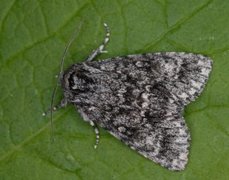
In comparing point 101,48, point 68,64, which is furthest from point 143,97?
point 68,64

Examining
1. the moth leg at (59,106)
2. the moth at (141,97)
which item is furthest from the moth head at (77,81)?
the moth leg at (59,106)

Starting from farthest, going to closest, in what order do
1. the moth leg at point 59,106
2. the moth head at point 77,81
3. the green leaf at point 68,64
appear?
the moth leg at point 59,106
the moth head at point 77,81
the green leaf at point 68,64

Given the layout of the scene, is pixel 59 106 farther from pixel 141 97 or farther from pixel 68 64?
pixel 141 97

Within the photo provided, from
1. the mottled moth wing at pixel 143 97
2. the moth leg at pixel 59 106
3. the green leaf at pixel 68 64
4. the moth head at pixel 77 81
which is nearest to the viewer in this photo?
the green leaf at pixel 68 64

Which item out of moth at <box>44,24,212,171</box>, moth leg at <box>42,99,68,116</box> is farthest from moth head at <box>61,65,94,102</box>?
moth leg at <box>42,99,68,116</box>

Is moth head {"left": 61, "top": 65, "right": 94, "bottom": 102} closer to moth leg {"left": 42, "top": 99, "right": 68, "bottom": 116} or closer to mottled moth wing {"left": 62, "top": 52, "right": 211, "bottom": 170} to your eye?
mottled moth wing {"left": 62, "top": 52, "right": 211, "bottom": 170}

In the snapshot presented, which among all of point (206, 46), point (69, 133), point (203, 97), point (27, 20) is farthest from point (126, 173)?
point (27, 20)

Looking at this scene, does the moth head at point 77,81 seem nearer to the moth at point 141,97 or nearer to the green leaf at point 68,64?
the moth at point 141,97
